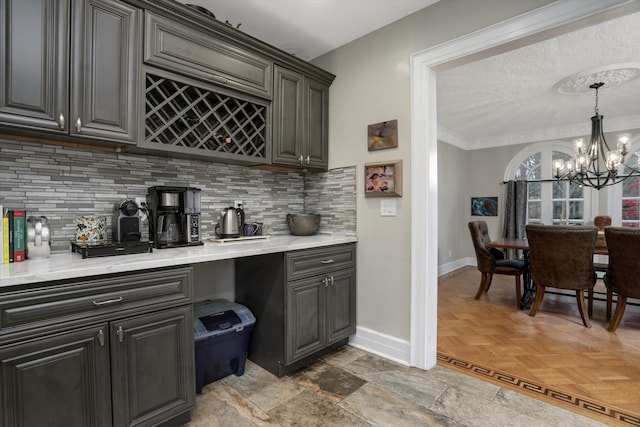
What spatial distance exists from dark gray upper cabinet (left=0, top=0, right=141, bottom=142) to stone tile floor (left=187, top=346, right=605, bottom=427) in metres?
1.67

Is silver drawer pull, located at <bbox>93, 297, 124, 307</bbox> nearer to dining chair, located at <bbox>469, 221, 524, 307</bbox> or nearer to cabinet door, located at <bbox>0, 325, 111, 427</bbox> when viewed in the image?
cabinet door, located at <bbox>0, 325, 111, 427</bbox>

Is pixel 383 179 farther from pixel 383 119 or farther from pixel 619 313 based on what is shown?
pixel 619 313

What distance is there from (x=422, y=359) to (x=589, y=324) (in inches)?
83.6

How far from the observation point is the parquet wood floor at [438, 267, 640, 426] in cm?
190

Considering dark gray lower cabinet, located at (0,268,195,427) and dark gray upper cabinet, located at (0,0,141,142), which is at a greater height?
dark gray upper cabinet, located at (0,0,141,142)

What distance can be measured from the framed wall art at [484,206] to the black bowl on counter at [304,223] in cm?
477

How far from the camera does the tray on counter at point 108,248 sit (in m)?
1.54

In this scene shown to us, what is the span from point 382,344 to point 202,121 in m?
2.14

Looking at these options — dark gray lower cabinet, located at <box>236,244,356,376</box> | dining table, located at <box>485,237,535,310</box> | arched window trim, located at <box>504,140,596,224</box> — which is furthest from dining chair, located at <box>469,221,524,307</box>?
arched window trim, located at <box>504,140,596,224</box>

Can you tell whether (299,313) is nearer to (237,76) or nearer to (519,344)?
(237,76)

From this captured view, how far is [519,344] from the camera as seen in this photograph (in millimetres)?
2658

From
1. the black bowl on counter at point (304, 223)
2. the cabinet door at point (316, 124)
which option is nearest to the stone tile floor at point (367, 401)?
the black bowl on counter at point (304, 223)

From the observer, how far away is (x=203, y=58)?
1954 millimetres

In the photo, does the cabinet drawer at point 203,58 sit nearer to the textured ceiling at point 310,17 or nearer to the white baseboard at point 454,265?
the textured ceiling at point 310,17
